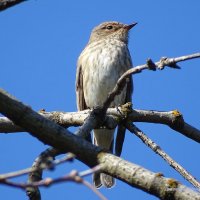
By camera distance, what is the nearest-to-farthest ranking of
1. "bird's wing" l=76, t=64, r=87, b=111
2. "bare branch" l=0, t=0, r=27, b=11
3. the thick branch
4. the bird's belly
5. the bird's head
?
"bare branch" l=0, t=0, r=27, b=11 < the thick branch < the bird's belly < "bird's wing" l=76, t=64, r=87, b=111 < the bird's head

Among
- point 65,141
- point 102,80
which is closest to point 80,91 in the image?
point 102,80

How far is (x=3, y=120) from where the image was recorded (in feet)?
12.9

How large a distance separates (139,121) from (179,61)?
81.4 inches

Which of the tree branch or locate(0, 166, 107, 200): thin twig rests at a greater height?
the tree branch

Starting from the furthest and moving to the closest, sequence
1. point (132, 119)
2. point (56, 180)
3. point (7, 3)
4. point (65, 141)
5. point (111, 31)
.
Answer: point (111, 31) → point (132, 119) → point (65, 141) → point (7, 3) → point (56, 180)

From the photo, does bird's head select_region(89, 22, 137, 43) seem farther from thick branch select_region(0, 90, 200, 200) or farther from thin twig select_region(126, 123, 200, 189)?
thick branch select_region(0, 90, 200, 200)

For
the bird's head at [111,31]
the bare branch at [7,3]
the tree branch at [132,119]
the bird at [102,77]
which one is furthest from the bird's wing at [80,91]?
the bare branch at [7,3]

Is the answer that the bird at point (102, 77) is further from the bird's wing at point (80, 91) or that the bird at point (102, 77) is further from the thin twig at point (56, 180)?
the thin twig at point (56, 180)

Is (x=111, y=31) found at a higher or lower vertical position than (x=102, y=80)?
higher

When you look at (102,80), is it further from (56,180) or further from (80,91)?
(56,180)

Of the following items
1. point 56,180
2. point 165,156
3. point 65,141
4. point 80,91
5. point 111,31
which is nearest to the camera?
point 56,180

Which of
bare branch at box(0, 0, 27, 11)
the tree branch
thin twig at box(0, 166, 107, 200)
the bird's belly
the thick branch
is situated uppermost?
the bird's belly

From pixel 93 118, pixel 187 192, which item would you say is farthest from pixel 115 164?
pixel 93 118

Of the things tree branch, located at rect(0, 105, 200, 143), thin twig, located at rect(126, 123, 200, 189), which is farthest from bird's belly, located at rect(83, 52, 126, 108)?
thin twig, located at rect(126, 123, 200, 189)
